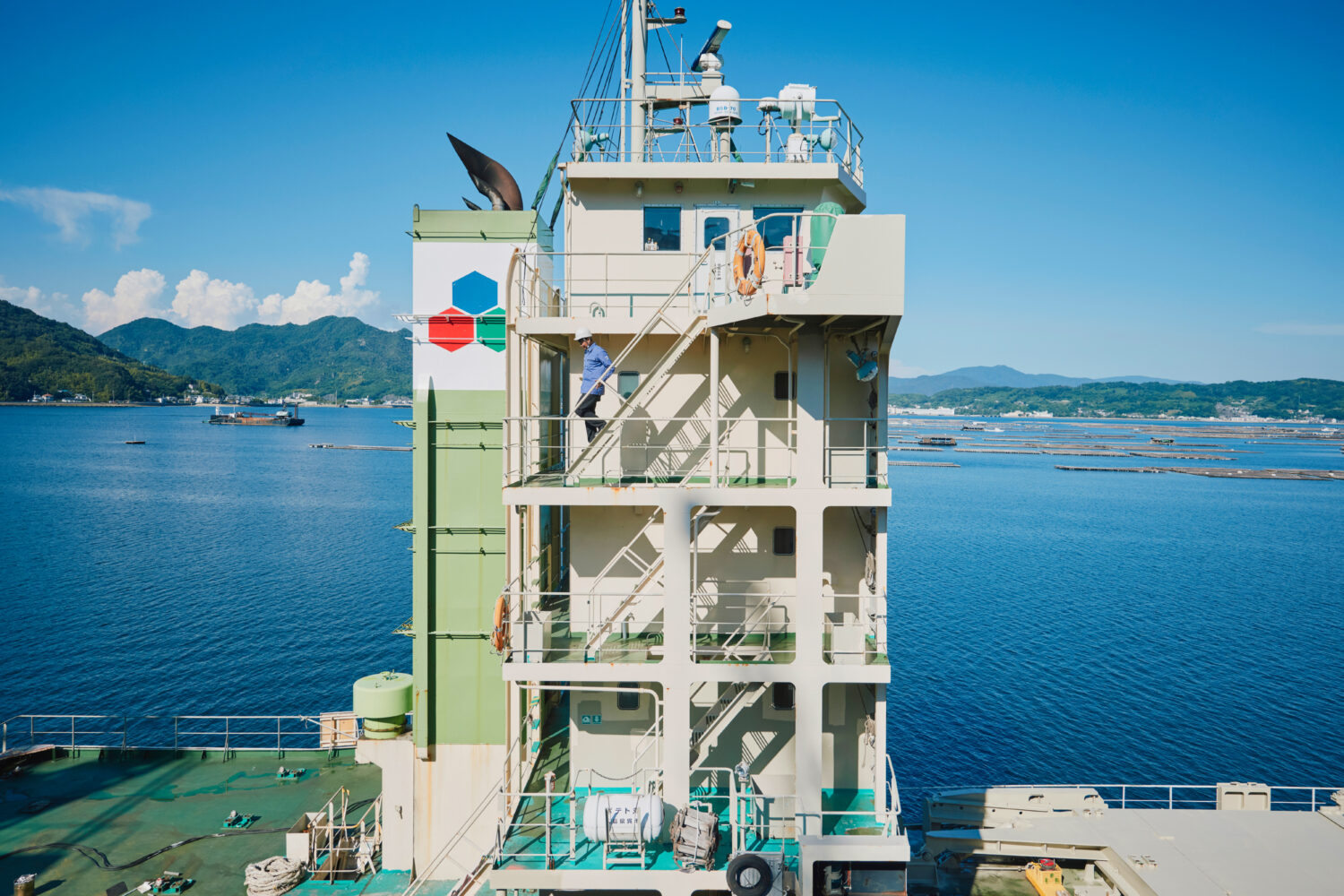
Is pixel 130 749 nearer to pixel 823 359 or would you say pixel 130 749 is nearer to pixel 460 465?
pixel 460 465

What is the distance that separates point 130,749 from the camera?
2077cm

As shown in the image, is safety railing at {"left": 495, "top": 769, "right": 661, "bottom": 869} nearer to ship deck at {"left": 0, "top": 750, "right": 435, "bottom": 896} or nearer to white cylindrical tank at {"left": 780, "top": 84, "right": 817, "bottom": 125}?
ship deck at {"left": 0, "top": 750, "right": 435, "bottom": 896}

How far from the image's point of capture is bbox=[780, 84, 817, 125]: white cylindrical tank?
538 inches

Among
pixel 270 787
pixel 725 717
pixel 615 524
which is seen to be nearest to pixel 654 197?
pixel 615 524

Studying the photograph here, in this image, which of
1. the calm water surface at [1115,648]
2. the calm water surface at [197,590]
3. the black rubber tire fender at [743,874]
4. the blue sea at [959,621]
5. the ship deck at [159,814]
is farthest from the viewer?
the calm water surface at [197,590]

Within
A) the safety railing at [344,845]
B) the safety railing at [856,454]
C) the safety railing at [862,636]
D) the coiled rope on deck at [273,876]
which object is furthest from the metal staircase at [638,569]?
the coiled rope on deck at [273,876]

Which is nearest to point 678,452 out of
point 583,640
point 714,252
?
→ point 714,252

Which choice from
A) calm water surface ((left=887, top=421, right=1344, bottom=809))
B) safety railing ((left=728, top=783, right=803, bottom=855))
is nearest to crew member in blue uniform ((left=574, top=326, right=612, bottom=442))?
safety railing ((left=728, top=783, right=803, bottom=855))

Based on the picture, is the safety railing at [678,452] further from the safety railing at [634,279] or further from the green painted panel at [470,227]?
the green painted panel at [470,227]

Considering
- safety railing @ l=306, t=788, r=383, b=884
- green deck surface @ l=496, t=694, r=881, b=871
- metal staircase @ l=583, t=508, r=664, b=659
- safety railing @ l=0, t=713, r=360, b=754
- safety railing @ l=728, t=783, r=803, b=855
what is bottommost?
safety railing @ l=0, t=713, r=360, b=754

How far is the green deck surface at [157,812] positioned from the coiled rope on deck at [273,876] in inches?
16.1

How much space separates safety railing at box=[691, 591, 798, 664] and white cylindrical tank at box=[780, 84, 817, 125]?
894 centimetres

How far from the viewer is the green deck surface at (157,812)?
1572 cm

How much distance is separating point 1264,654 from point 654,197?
152ft
